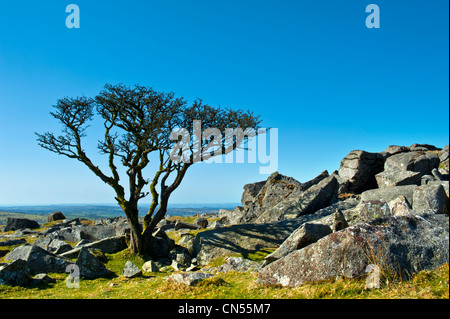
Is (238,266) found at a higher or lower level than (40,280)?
higher

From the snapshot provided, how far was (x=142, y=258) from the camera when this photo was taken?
28203mm

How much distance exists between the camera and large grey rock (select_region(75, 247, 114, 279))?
19547 mm

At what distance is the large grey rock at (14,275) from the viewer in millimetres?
16406

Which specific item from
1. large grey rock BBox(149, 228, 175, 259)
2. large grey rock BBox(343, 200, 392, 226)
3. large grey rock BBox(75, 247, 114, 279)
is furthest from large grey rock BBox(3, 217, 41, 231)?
large grey rock BBox(343, 200, 392, 226)

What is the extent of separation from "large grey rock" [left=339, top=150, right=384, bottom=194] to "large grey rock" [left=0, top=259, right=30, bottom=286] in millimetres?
42698

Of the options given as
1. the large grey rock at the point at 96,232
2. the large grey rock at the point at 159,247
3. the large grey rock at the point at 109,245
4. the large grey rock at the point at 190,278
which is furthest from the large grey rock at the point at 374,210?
the large grey rock at the point at 96,232

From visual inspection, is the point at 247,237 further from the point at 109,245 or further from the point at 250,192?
the point at 250,192

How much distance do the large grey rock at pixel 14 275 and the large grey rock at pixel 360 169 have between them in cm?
4270

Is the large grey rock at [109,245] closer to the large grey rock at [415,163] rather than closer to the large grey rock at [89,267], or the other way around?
the large grey rock at [89,267]

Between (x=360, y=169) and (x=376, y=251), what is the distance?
39.3 m

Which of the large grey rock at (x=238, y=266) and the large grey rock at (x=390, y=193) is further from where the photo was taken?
the large grey rock at (x=390, y=193)

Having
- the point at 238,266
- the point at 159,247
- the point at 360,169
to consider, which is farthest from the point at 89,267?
the point at 360,169

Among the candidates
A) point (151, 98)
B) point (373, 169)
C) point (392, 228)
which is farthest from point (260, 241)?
point (373, 169)

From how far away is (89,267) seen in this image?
19891 millimetres
